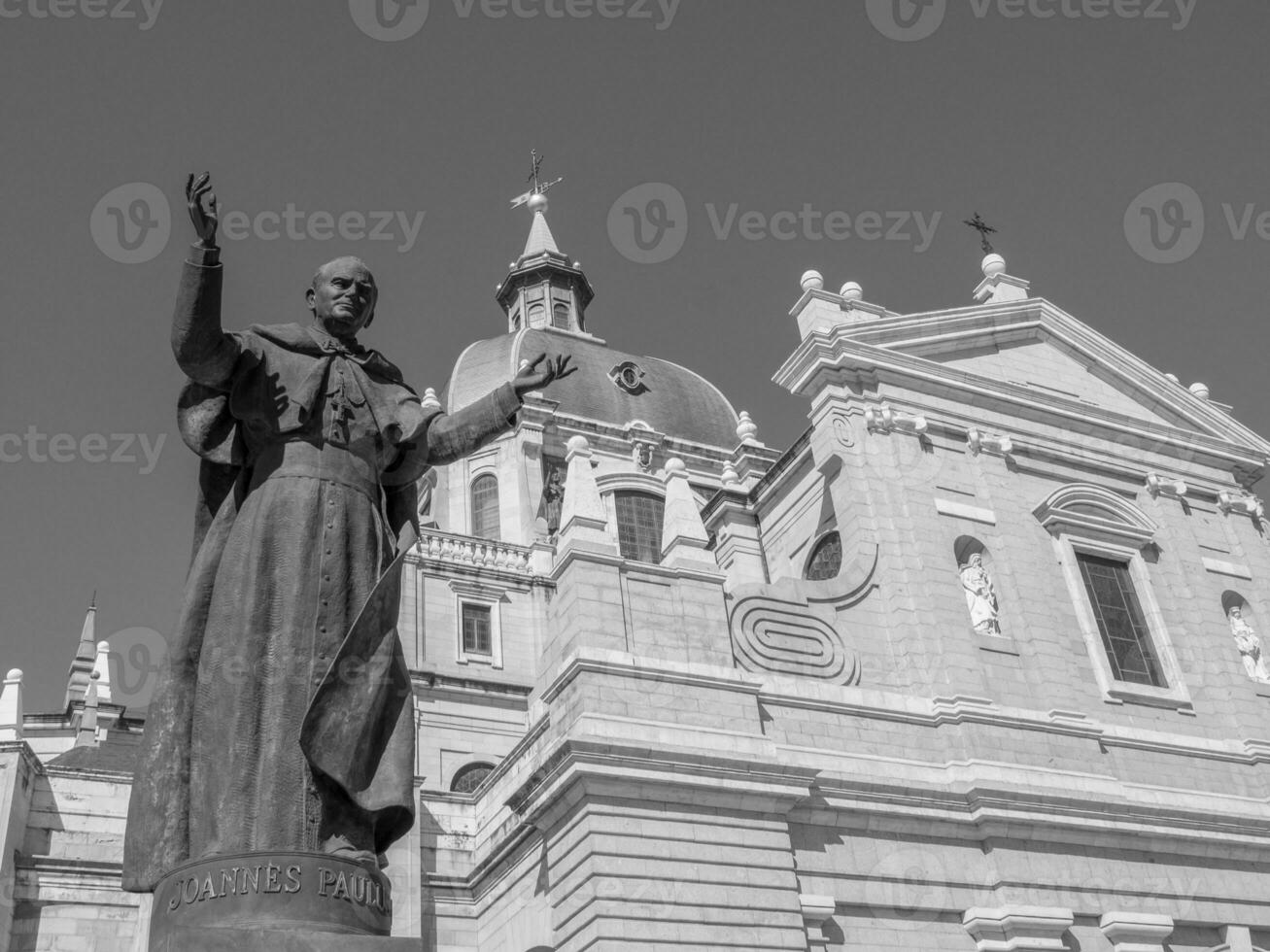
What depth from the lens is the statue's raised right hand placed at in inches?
165

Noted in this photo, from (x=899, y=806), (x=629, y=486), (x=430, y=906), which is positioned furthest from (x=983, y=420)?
(x=629, y=486)

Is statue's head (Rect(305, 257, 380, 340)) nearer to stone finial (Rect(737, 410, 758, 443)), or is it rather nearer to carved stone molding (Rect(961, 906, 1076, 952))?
carved stone molding (Rect(961, 906, 1076, 952))

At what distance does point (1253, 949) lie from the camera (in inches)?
737

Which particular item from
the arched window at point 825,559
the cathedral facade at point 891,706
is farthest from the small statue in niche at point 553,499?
the arched window at point 825,559

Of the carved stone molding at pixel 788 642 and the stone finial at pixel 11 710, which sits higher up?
the stone finial at pixel 11 710

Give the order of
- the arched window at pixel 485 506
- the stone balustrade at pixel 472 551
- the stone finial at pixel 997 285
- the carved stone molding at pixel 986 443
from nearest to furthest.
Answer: the carved stone molding at pixel 986 443 < the stone finial at pixel 997 285 < the stone balustrade at pixel 472 551 < the arched window at pixel 485 506

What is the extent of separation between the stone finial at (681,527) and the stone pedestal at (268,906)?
14.6m

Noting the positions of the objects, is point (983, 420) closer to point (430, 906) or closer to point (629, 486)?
point (430, 906)

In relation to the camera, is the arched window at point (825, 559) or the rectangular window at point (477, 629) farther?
the rectangular window at point (477, 629)

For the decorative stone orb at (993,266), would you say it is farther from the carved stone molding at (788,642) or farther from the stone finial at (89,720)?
the stone finial at (89,720)

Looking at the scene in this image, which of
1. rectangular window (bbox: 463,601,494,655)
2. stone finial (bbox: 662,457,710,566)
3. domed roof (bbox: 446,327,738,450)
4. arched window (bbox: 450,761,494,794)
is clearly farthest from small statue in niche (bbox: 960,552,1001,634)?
domed roof (bbox: 446,327,738,450)

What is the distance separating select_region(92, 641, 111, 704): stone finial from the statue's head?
36973 millimetres

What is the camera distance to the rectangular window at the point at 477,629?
101ft

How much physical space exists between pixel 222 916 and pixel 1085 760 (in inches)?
689
